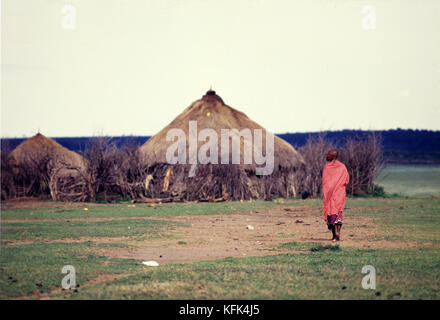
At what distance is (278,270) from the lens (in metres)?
8.17

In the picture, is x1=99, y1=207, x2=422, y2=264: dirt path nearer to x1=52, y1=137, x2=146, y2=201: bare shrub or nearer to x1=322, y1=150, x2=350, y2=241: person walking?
x1=322, y1=150, x2=350, y2=241: person walking

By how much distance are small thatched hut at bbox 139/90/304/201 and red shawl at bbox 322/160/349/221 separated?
42.4ft

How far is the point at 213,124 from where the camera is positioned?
29.5 m

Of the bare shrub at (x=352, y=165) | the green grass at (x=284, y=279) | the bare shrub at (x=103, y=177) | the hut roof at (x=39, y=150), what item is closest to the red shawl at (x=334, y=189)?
the green grass at (x=284, y=279)

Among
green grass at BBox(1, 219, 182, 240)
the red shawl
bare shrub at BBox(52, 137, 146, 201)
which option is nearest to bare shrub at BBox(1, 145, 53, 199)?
bare shrub at BBox(52, 137, 146, 201)

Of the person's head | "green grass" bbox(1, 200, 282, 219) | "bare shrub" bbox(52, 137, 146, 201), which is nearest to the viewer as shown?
the person's head

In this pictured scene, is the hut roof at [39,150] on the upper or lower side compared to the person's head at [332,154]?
upper

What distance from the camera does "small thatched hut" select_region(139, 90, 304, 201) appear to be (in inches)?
955

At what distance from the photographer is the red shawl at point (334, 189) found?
1108 centimetres

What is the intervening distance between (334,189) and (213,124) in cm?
1870

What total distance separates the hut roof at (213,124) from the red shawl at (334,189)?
16.5 meters

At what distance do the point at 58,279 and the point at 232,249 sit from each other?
3878mm

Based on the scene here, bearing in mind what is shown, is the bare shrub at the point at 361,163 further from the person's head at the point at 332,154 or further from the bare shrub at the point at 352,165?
the person's head at the point at 332,154
